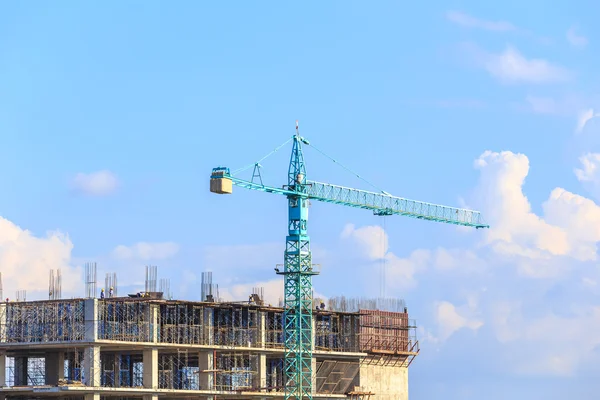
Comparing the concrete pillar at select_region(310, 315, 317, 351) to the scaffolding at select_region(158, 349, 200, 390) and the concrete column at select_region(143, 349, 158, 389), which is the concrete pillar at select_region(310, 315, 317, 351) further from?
the concrete column at select_region(143, 349, 158, 389)

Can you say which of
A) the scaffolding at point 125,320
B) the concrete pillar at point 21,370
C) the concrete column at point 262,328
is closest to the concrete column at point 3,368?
the concrete pillar at point 21,370

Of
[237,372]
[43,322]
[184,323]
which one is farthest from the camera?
[237,372]

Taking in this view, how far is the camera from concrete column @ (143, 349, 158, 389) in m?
109

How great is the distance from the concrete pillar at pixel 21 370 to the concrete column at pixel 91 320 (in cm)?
1538

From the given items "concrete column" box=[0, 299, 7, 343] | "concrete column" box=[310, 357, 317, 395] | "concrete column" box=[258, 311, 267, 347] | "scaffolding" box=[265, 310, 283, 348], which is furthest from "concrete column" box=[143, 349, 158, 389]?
"concrete column" box=[310, 357, 317, 395]

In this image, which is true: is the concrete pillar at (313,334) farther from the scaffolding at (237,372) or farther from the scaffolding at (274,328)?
the scaffolding at (237,372)

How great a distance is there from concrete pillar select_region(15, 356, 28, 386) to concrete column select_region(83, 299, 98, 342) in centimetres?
1538

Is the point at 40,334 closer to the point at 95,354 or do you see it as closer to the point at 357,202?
the point at 95,354

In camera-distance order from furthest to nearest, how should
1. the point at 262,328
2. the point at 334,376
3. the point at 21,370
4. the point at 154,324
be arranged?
1. the point at 334,376
2. the point at 262,328
3. the point at 21,370
4. the point at 154,324

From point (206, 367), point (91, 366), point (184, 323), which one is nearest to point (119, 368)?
point (206, 367)

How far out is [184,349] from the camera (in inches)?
4461

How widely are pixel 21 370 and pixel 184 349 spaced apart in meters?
16.8

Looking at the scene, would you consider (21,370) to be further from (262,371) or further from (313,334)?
(313,334)

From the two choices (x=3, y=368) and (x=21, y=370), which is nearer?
(x=3, y=368)
